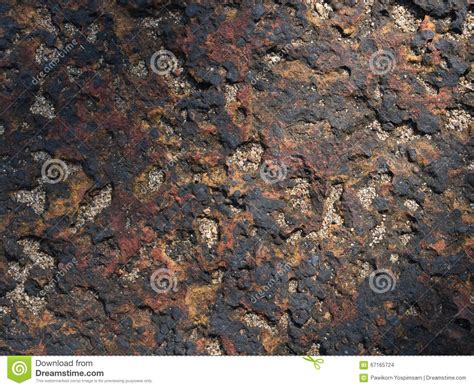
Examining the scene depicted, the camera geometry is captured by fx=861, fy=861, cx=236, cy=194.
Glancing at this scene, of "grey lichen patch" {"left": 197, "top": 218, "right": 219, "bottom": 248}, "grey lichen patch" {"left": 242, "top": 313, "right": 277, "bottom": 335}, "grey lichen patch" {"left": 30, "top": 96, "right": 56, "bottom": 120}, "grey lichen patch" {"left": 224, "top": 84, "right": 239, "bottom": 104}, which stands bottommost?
"grey lichen patch" {"left": 242, "top": 313, "right": 277, "bottom": 335}

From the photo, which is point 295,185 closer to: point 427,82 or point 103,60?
point 427,82

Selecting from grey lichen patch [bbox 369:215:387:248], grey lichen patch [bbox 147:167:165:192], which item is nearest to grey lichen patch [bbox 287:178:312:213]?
grey lichen patch [bbox 369:215:387:248]

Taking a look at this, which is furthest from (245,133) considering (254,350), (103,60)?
(254,350)

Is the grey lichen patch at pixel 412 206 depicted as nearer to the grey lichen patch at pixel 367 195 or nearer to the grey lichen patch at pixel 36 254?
the grey lichen patch at pixel 367 195

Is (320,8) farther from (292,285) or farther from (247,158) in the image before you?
(292,285)

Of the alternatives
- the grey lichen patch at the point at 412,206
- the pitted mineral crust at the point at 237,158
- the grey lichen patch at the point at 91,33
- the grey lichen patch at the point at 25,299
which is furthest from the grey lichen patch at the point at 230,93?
the grey lichen patch at the point at 25,299

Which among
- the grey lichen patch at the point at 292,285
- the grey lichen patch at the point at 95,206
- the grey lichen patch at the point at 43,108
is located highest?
the grey lichen patch at the point at 43,108
